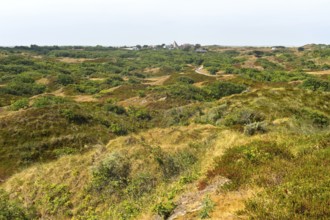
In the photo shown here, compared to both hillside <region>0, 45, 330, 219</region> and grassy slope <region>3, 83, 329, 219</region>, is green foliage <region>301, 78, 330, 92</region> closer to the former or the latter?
hillside <region>0, 45, 330, 219</region>

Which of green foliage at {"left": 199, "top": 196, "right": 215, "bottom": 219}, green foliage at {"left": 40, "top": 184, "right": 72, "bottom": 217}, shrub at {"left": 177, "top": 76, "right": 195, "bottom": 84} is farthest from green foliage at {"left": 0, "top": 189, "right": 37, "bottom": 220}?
shrub at {"left": 177, "top": 76, "right": 195, "bottom": 84}

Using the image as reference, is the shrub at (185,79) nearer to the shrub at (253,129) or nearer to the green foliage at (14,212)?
the shrub at (253,129)

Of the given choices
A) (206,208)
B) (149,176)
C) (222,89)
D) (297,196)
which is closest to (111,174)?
(149,176)

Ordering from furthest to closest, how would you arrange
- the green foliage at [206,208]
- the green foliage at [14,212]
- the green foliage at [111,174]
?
the green foliage at [111,174], the green foliage at [14,212], the green foliage at [206,208]

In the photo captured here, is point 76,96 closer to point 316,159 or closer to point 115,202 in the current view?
point 115,202

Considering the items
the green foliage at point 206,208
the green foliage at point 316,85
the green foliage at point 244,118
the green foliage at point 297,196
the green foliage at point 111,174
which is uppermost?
the green foliage at point 297,196

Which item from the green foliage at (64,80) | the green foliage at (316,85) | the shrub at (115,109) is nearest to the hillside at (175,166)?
the shrub at (115,109)

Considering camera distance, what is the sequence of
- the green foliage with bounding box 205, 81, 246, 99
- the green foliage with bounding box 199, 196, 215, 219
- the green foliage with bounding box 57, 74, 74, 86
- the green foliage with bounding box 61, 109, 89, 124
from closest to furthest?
the green foliage with bounding box 199, 196, 215, 219 < the green foliage with bounding box 61, 109, 89, 124 < the green foliage with bounding box 205, 81, 246, 99 < the green foliage with bounding box 57, 74, 74, 86

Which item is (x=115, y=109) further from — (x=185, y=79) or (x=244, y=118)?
(x=185, y=79)

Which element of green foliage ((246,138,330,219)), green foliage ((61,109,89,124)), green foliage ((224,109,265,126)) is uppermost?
green foliage ((246,138,330,219))

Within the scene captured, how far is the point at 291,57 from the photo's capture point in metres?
182

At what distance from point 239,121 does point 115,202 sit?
2133 centimetres

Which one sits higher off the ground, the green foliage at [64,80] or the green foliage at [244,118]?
the green foliage at [244,118]

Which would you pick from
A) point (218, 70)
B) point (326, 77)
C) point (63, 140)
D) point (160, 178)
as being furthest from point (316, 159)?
point (218, 70)
